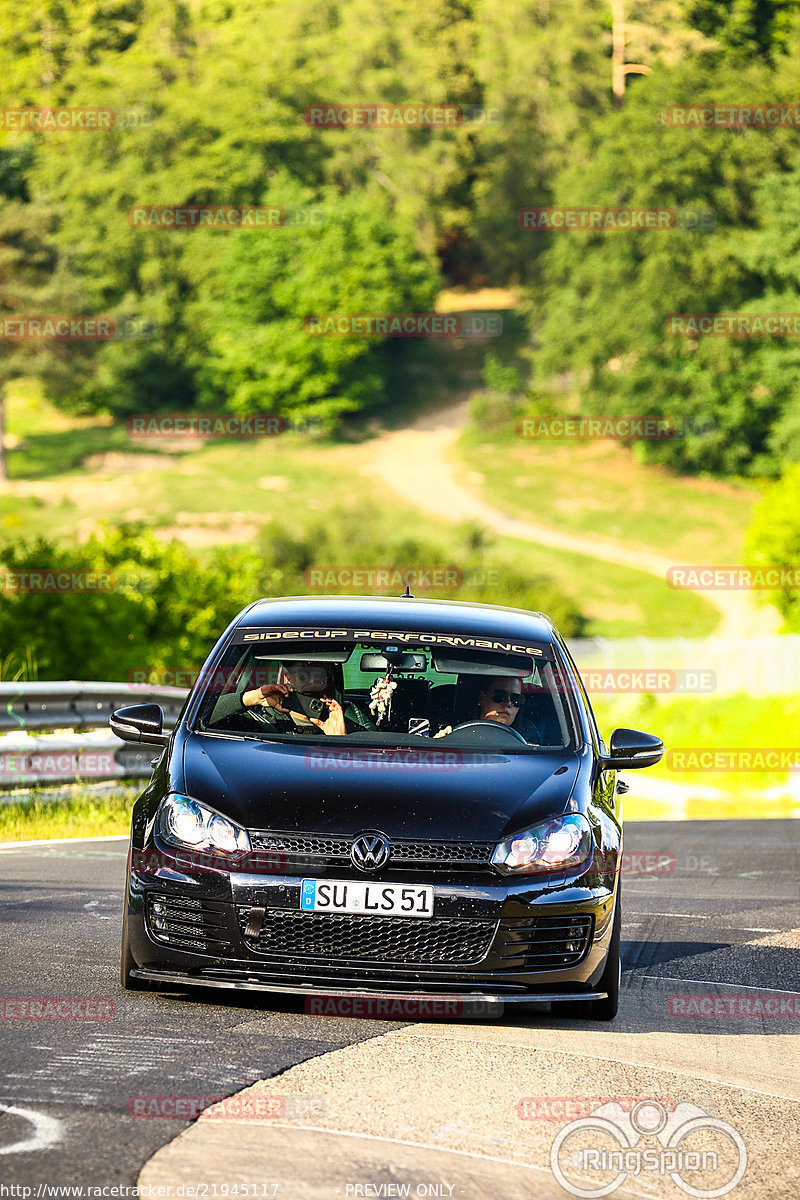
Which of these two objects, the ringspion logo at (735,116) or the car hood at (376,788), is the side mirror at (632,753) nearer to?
the car hood at (376,788)

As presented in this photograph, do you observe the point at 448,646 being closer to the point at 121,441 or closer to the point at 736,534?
the point at 736,534

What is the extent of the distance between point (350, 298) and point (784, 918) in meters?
89.5

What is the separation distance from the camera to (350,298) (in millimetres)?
98938

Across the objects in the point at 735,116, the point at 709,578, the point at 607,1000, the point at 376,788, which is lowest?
the point at 709,578

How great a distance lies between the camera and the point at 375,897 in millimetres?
6762

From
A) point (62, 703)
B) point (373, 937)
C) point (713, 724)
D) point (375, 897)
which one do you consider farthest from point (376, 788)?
point (713, 724)

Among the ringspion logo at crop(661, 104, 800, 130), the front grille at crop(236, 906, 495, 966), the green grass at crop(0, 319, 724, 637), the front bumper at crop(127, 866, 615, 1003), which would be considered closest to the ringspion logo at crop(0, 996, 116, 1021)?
the front bumper at crop(127, 866, 615, 1003)

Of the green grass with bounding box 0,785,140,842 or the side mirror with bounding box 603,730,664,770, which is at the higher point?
the side mirror with bounding box 603,730,664,770

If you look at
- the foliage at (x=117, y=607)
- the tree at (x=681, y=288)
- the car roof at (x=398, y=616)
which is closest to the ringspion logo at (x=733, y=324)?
the tree at (x=681, y=288)

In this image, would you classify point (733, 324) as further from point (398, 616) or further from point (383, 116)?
point (398, 616)

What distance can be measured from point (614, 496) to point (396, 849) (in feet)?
256

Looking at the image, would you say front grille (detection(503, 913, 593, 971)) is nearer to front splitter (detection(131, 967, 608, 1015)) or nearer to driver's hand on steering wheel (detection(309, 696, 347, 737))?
front splitter (detection(131, 967, 608, 1015))

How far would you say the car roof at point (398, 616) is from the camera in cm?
848

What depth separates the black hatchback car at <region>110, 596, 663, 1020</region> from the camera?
6.80 meters
